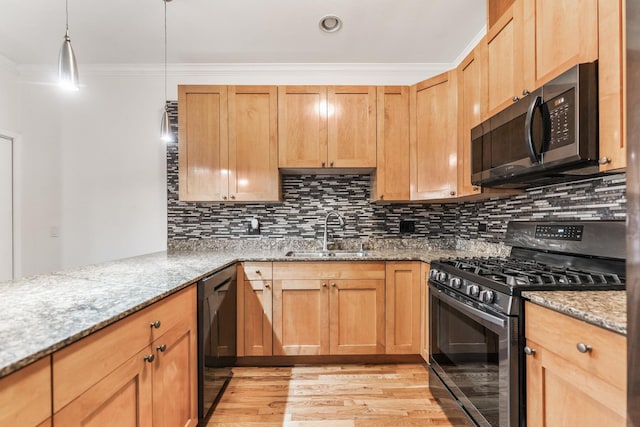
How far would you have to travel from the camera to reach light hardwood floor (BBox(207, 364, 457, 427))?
172cm

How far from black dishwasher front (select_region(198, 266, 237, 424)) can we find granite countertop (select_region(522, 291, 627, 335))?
1473mm

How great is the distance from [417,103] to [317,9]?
103cm

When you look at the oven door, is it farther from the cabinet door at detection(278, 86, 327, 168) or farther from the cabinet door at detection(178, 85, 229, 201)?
the cabinet door at detection(178, 85, 229, 201)

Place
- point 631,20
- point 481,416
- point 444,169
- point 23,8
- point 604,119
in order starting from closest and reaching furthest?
1. point 631,20
2. point 604,119
3. point 481,416
4. point 23,8
5. point 444,169

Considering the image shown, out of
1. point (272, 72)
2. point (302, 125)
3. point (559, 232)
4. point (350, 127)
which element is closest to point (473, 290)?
point (559, 232)

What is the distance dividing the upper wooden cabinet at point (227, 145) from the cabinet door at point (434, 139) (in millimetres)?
1157

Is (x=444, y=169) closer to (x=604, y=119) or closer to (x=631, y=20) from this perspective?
(x=604, y=119)

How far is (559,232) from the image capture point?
1596 millimetres

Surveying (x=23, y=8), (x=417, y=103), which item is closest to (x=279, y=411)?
(x=417, y=103)

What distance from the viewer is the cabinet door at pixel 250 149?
2.52 m

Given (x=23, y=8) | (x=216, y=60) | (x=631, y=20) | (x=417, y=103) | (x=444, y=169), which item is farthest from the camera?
(x=216, y=60)

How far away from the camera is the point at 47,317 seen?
87 cm

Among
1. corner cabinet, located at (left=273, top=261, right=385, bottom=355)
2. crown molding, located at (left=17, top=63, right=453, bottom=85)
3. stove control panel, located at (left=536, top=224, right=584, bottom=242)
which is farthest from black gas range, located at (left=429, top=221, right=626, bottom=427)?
crown molding, located at (left=17, top=63, right=453, bottom=85)

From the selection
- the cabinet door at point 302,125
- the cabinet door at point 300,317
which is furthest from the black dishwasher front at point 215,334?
the cabinet door at point 302,125
